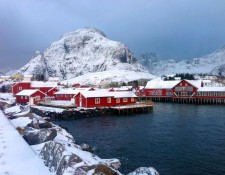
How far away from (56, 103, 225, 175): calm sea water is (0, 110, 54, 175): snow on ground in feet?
27.5

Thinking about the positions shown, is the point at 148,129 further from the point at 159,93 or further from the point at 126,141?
the point at 159,93

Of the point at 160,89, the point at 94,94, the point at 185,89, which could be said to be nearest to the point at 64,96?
the point at 94,94

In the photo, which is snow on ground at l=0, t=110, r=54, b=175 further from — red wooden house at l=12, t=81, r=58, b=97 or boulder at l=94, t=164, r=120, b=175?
red wooden house at l=12, t=81, r=58, b=97

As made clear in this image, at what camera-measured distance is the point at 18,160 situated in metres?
18.8

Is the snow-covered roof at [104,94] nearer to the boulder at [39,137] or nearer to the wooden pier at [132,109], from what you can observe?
the wooden pier at [132,109]

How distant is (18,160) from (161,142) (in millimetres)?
20535

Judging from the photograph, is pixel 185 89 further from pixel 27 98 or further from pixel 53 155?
pixel 53 155

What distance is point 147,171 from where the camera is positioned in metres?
20.7

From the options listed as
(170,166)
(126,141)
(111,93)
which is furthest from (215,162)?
(111,93)

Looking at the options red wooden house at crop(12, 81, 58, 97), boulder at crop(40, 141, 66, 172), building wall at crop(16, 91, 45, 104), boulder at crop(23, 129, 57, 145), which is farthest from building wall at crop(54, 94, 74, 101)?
boulder at crop(40, 141, 66, 172)

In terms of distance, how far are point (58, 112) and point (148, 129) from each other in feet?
69.7

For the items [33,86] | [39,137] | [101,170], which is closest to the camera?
[101,170]


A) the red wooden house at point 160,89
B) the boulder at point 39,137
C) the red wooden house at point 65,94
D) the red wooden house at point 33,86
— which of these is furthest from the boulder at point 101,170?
the red wooden house at point 160,89

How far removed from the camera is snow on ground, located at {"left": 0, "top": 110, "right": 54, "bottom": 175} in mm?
17141
